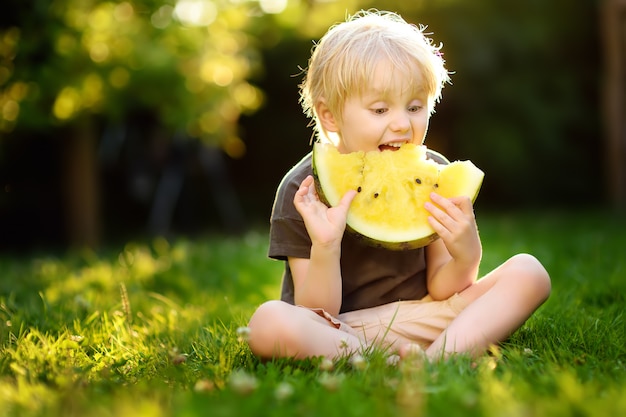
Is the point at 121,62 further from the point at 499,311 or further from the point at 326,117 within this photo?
the point at 499,311

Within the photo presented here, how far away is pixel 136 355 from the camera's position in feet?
9.16

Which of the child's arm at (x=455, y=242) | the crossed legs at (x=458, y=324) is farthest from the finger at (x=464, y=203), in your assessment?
the crossed legs at (x=458, y=324)

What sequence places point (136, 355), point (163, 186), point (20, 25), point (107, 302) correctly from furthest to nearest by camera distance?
point (163, 186) < point (20, 25) < point (107, 302) < point (136, 355)

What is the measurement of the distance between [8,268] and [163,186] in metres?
5.80

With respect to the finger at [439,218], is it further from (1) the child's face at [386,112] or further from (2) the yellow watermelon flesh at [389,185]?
(1) the child's face at [386,112]

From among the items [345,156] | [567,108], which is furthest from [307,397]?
[567,108]

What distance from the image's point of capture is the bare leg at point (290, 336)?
2.57 metres

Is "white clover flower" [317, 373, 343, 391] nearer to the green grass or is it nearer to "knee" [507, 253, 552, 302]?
the green grass

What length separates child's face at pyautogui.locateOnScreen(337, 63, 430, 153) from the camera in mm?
2926

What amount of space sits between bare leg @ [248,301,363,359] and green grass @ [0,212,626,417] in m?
0.06

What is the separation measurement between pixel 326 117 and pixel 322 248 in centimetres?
72

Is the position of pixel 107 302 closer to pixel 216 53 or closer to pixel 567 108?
pixel 216 53

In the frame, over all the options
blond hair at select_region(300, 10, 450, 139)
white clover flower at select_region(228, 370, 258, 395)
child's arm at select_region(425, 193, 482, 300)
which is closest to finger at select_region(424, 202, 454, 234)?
child's arm at select_region(425, 193, 482, 300)

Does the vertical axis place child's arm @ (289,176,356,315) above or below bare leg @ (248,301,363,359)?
above
